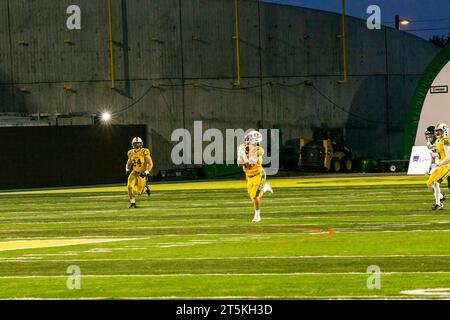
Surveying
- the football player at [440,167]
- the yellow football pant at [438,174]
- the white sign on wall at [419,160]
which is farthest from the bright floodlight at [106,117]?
the yellow football pant at [438,174]

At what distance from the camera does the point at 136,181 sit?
32.2 metres

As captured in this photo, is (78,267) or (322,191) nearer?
(78,267)

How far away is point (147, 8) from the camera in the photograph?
55.8m

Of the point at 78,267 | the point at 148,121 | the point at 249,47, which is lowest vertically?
the point at 78,267

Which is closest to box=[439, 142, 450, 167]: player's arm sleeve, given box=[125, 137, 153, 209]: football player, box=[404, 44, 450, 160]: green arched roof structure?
box=[125, 137, 153, 209]: football player

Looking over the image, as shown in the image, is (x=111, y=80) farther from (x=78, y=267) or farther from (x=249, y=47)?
(x=78, y=267)

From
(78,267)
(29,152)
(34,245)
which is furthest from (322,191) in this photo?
(78,267)

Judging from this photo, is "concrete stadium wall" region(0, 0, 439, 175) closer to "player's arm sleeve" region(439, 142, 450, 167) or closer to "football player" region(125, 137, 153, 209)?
"football player" region(125, 137, 153, 209)

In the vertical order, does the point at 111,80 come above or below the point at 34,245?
above

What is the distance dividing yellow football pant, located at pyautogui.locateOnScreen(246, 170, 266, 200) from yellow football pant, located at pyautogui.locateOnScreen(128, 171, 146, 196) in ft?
23.4

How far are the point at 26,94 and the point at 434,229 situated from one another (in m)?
36.7

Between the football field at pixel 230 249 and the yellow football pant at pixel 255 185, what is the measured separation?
63 centimetres

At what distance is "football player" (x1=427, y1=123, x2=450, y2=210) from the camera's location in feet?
87.0

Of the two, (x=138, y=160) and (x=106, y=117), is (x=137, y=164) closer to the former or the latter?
(x=138, y=160)
